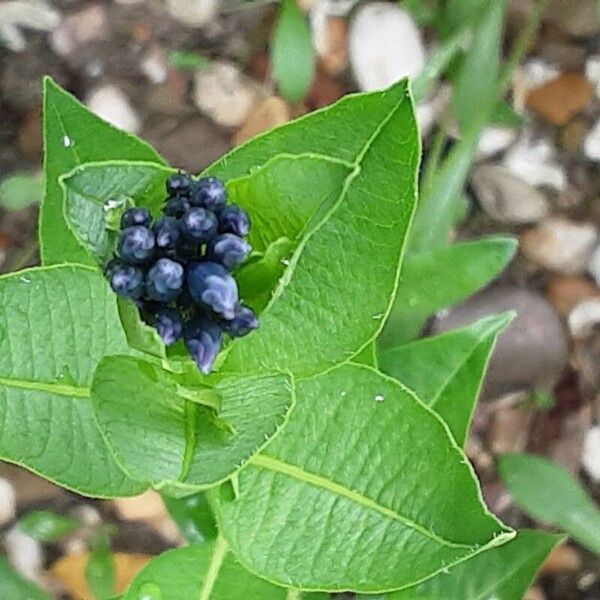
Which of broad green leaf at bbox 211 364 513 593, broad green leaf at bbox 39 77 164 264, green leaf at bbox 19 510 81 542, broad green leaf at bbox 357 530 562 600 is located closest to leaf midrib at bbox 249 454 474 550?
broad green leaf at bbox 211 364 513 593

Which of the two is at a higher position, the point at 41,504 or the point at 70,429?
the point at 70,429

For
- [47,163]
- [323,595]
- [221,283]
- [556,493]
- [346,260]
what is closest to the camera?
[221,283]

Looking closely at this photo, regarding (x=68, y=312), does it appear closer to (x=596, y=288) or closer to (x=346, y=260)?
(x=346, y=260)

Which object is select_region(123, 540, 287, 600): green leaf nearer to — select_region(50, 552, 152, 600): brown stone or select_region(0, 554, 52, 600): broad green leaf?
select_region(0, 554, 52, 600): broad green leaf

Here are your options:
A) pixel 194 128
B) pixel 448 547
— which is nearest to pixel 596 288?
pixel 194 128

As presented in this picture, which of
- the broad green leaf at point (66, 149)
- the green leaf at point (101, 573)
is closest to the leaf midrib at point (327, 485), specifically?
the broad green leaf at point (66, 149)
